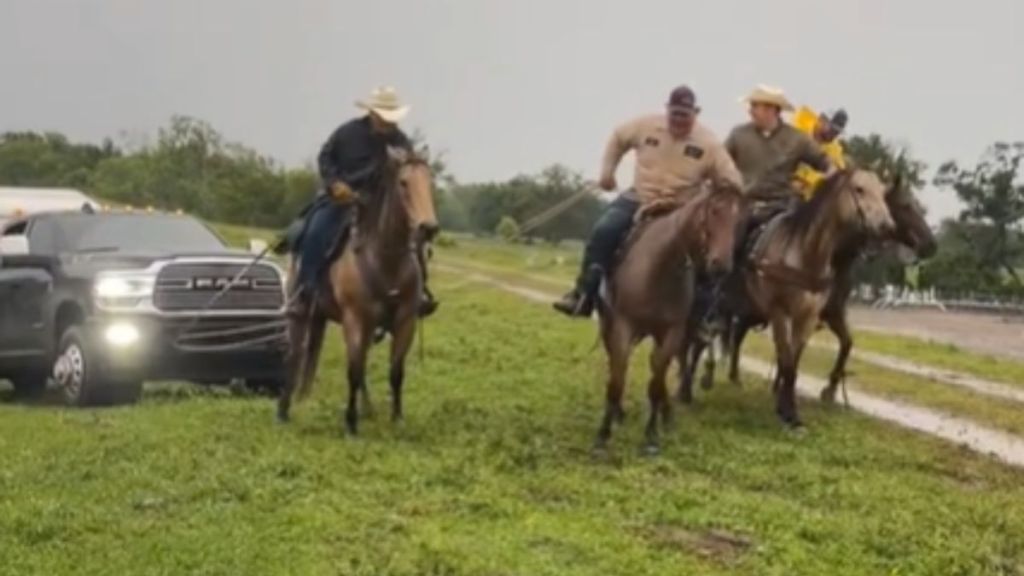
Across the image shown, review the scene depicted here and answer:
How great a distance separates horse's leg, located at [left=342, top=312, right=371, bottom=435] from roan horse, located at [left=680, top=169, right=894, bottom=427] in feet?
12.3

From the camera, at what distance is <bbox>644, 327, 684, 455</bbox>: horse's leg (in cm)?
1181

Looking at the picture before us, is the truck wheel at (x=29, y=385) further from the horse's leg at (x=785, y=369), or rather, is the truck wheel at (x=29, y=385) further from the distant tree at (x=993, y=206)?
the distant tree at (x=993, y=206)

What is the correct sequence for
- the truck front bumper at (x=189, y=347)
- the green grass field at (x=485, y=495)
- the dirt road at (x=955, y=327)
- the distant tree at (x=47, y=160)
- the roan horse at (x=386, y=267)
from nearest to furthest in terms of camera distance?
1. the green grass field at (x=485, y=495)
2. the roan horse at (x=386, y=267)
3. the truck front bumper at (x=189, y=347)
4. the dirt road at (x=955, y=327)
5. the distant tree at (x=47, y=160)

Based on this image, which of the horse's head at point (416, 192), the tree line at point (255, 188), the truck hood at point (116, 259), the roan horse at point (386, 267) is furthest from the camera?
the tree line at point (255, 188)

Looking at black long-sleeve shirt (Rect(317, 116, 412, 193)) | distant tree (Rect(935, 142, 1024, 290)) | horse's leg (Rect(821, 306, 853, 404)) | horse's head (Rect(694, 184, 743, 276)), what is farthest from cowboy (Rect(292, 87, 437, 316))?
distant tree (Rect(935, 142, 1024, 290))

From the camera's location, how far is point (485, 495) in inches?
369

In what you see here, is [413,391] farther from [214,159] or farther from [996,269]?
[214,159]

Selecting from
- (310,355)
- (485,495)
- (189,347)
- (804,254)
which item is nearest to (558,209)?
(804,254)

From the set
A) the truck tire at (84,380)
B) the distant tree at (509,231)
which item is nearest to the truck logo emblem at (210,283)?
the truck tire at (84,380)

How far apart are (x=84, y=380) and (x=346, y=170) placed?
411cm

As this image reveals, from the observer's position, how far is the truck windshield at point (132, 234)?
16234 millimetres

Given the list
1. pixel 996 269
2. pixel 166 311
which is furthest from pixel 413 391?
pixel 996 269

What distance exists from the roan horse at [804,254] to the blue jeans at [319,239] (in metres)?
3.83

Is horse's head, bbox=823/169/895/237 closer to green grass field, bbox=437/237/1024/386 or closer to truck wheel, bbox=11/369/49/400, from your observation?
green grass field, bbox=437/237/1024/386
